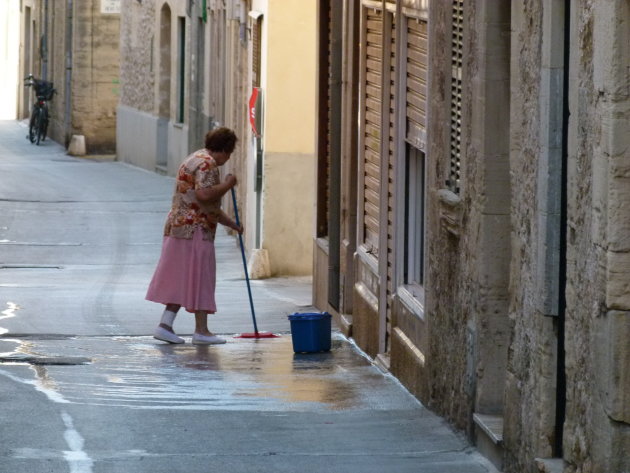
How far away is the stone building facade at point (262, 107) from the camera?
15.8m

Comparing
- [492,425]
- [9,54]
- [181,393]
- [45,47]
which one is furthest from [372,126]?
[9,54]

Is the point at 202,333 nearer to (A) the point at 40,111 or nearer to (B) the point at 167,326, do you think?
(B) the point at 167,326

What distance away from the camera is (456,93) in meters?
8.19

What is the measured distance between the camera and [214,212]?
11531 millimetres

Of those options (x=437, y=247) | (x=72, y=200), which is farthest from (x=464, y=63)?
(x=72, y=200)

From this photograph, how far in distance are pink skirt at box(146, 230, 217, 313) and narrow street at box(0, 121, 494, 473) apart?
0.33 metres

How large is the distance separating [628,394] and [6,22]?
52595 millimetres

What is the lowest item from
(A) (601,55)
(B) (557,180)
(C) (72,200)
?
(C) (72,200)

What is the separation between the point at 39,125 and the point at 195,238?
90.3 ft

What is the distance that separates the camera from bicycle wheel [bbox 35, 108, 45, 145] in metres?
38.1

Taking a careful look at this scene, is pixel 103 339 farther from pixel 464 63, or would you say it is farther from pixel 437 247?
pixel 464 63

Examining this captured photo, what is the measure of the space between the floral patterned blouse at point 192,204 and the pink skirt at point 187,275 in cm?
6

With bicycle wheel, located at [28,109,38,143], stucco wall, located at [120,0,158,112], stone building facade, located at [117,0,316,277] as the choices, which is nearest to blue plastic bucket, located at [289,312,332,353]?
stone building facade, located at [117,0,316,277]

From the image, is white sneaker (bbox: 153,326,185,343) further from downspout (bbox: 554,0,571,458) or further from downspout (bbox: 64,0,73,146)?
downspout (bbox: 64,0,73,146)
